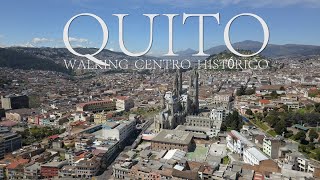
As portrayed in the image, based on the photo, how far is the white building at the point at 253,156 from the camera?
12219 millimetres

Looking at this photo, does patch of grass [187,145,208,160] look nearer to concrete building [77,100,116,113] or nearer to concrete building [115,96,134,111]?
concrete building [115,96,134,111]

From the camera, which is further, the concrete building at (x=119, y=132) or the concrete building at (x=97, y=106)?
the concrete building at (x=97, y=106)

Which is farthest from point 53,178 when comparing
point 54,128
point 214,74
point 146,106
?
point 214,74

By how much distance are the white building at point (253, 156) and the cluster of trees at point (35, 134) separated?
10929mm

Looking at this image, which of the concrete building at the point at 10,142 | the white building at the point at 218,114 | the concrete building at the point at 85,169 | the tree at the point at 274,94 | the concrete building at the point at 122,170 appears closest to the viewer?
the concrete building at the point at 122,170

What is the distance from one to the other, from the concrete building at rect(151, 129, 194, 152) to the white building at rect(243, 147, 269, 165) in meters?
2.70

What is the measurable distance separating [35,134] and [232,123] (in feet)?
35.9

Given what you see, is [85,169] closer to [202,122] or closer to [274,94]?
[202,122]

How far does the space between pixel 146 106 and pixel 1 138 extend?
13.4 m

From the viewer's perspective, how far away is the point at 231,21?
10.3 metres

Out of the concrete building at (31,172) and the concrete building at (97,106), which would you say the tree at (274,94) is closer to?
the concrete building at (97,106)

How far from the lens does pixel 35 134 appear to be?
1845 cm

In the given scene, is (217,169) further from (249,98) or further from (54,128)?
(249,98)

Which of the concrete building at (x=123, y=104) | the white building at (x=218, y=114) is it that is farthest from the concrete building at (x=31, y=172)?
the concrete building at (x=123, y=104)
